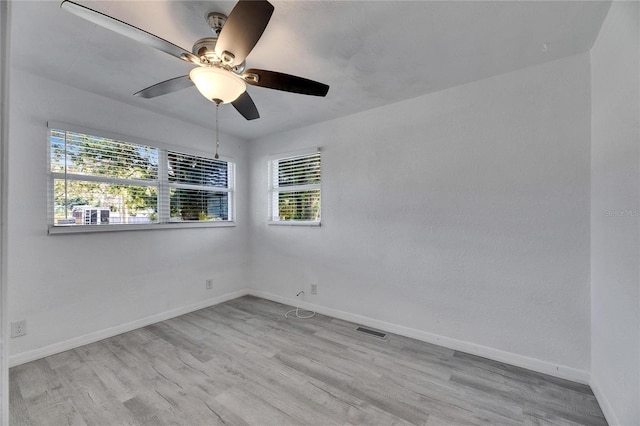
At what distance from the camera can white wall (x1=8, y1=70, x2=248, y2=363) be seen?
7.23 ft

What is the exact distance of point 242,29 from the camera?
4.18 ft

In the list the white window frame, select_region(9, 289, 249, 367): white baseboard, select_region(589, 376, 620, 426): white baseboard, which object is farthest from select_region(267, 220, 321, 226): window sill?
select_region(589, 376, 620, 426): white baseboard

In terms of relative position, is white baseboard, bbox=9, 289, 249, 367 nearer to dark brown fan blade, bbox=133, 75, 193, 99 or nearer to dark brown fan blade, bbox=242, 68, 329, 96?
dark brown fan blade, bbox=133, 75, 193, 99

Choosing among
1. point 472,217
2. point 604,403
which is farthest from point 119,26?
point 604,403

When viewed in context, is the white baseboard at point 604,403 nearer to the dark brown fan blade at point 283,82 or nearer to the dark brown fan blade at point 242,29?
the dark brown fan blade at point 283,82

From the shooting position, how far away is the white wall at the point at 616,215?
1353 mm

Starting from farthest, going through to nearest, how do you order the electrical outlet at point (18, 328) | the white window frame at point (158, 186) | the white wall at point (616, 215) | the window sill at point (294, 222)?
the window sill at point (294, 222), the white window frame at point (158, 186), the electrical outlet at point (18, 328), the white wall at point (616, 215)

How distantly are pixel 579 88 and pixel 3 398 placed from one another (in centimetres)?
342

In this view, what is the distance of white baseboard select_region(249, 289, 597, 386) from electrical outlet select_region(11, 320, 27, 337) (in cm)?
264

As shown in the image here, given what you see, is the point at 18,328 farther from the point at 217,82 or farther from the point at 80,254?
the point at 217,82

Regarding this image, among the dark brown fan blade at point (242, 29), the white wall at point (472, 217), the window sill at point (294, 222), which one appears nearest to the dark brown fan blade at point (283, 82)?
the dark brown fan blade at point (242, 29)

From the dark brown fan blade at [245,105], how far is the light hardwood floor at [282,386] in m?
2.09

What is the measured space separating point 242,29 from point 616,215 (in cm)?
232

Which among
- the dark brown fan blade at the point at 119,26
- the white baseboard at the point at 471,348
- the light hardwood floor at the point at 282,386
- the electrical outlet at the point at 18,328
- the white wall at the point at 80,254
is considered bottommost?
the light hardwood floor at the point at 282,386
